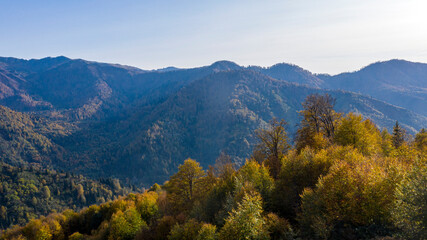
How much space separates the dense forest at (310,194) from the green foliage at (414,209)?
2.6 inches

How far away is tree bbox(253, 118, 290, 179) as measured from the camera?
5150 centimetres

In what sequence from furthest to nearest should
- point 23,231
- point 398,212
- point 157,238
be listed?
1. point 23,231
2. point 157,238
3. point 398,212

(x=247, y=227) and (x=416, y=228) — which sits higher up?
(x=416, y=228)

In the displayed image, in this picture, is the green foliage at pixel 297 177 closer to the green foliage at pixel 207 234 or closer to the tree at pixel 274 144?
the tree at pixel 274 144

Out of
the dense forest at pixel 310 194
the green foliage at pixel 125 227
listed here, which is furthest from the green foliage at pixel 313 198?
the green foliage at pixel 125 227

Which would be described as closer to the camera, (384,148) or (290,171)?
(290,171)

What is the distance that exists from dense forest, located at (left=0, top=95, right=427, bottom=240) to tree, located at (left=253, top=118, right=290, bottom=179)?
23 cm

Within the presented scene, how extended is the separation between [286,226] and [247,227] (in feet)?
20.6

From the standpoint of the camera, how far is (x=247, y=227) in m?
28.0

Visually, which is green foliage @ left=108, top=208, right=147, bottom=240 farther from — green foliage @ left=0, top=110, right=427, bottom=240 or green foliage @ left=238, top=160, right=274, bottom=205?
green foliage @ left=238, top=160, right=274, bottom=205

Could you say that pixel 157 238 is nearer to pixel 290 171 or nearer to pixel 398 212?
pixel 290 171

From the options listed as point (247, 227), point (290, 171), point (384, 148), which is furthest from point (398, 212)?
point (384, 148)

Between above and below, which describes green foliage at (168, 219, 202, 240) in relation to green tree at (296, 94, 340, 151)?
below

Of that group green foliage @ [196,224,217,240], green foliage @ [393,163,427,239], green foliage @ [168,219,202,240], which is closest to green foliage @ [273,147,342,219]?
green foliage @ [196,224,217,240]
